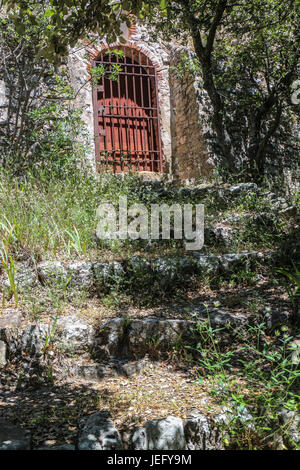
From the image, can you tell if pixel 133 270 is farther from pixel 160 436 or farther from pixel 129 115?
pixel 129 115

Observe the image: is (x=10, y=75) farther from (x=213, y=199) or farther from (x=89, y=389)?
(x=89, y=389)

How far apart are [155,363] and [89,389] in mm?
523

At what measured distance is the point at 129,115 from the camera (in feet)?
25.3

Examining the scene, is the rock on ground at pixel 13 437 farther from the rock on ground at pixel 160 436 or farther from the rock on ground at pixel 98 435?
the rock on ground at pixel 160 436

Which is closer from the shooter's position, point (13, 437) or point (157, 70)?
point (13, 437)

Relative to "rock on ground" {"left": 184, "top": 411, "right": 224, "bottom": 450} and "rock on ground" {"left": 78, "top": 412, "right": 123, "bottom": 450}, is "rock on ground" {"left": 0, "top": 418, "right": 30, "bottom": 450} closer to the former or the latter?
"rock on ground" {"left": 78, "top": 412, "right": 123, "bottom": 450}

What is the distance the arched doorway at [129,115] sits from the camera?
744cm

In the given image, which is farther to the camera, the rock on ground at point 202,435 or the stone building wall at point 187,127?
the stone building wall at point 187,127

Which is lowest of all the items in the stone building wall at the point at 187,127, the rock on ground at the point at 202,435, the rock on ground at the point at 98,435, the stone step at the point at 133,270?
the rock on ground at the point at 202,435

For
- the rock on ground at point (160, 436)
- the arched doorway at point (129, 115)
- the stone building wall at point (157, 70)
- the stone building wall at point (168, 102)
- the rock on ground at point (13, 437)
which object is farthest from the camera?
the arched doorway at point (129, 115)

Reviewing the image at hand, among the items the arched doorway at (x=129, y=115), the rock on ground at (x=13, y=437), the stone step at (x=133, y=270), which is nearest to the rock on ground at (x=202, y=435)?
the rock on ground at (x=13, y=437)

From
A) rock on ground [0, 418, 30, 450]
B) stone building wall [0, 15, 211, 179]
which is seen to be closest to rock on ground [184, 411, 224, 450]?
rock on ground [0, 418, 30, 450]

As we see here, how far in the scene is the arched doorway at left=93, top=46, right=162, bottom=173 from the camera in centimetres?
744

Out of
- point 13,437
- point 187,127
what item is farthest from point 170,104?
point 13,437
